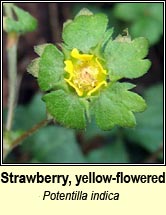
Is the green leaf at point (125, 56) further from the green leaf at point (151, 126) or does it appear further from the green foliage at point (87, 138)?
the green leaf at point (151, 126)

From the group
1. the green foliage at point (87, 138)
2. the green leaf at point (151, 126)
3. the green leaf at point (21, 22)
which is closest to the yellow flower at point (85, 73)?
the green leaf at point (21, 22)

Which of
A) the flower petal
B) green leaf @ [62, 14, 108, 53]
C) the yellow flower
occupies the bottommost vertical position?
the yellow flower

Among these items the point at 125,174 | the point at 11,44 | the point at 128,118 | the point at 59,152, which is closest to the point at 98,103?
the point at 128,118

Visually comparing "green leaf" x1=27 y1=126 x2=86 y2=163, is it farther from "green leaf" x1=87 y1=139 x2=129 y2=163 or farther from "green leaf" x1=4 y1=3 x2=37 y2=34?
"green leaf" x1=4 y1=3 x2=37 y2=34

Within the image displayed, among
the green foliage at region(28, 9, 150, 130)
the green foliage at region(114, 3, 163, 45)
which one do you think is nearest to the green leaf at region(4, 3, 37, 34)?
the green foliage at region(28, 9, 150, 130)

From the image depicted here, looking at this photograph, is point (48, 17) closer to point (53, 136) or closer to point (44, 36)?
point (44, 36)

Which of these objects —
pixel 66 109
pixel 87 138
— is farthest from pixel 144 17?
pixel 66 109
